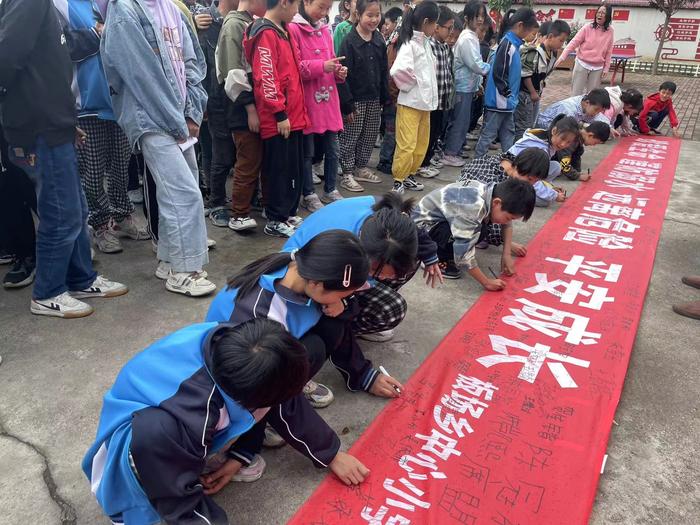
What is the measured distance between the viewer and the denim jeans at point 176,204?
2.29 meters

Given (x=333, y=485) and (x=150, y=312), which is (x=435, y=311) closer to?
(x=333, y=485)

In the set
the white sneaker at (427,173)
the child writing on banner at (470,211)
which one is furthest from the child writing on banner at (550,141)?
the child writing on banner at (470,211)

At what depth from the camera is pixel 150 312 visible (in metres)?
2.36

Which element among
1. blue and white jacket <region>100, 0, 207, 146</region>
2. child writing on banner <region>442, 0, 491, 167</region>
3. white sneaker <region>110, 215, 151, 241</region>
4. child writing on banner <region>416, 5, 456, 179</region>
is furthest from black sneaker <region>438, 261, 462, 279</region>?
child writing on banner <region>442, 0, 491, 167</region>

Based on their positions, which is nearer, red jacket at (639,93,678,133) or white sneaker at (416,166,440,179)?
white sneaker at (416,166,440,179)

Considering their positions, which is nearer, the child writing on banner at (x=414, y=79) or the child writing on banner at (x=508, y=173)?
the child writing on banner at (x=508, y=173)

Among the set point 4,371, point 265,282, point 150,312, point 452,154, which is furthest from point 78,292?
point 452,154

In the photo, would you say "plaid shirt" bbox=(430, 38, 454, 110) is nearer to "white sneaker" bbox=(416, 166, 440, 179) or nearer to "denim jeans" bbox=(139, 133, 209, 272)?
"white sneaker" bbox=(416, 166, 440, 179)

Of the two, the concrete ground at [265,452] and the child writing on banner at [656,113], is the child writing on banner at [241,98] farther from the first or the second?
the child writing on banner at [656,113]

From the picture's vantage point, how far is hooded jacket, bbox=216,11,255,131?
281 centimetres

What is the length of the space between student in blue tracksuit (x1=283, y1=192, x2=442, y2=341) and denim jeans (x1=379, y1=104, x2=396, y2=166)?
8.25ft

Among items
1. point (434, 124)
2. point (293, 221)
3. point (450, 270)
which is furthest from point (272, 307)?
point (434, 124)

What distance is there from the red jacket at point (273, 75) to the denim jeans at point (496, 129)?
83.0 inches

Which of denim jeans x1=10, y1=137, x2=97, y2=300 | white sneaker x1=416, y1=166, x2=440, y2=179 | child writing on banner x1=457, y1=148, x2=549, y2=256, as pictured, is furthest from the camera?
white sneaker x1=416, y1=166, x2=440, y2=179
